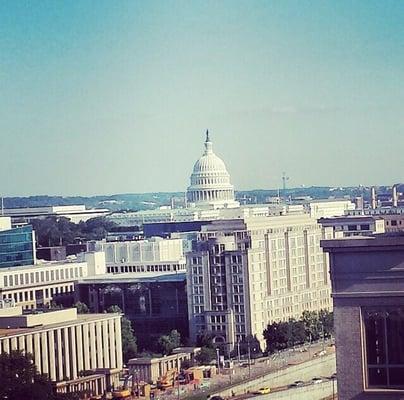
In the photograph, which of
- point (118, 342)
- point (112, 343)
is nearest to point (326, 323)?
point (118, 342)

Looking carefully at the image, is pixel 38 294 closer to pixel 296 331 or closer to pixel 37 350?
pixel 296 331

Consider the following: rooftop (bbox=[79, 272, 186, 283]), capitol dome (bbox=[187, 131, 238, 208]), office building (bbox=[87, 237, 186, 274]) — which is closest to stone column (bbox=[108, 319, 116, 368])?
rooftop (bbox=[79, 272, 186, 283])

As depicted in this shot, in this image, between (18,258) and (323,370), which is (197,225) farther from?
(323,370)

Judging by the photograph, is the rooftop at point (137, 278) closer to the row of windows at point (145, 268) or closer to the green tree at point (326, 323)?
the row of windows at point (145, 268)

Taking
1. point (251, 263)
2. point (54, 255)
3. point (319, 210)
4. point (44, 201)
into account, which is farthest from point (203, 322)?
point (319, 210)

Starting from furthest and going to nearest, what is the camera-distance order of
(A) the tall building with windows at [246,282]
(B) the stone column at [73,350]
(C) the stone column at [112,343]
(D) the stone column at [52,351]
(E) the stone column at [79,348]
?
(A) the tall building with windows at [246,282], (C) the stone column at [112,343], (E) the stone column at [79,348], (B) the stone column at [73,350], (D) the stone column at [52,351]

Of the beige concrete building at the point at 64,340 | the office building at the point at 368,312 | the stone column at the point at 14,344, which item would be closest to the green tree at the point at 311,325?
the beige concrete building at the point at 64,340

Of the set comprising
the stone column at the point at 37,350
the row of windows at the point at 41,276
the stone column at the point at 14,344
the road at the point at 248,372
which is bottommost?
the road at the point at 248,372
